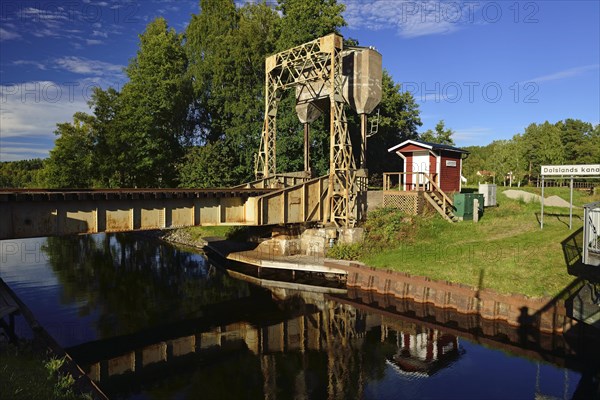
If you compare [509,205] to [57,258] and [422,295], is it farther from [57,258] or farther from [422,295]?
[57,258]

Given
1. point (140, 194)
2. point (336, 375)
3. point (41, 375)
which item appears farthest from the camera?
point (140, 194)

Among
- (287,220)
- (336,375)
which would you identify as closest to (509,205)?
(287,220)

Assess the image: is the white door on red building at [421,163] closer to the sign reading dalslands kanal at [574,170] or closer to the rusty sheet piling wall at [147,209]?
the sign reading dalslands kanal at [574,170]

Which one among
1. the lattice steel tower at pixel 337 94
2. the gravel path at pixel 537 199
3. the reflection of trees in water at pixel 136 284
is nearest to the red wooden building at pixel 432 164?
the lattice steel tower at pixel 337 94

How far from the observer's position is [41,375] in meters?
8.20

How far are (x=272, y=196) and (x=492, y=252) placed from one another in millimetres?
11622

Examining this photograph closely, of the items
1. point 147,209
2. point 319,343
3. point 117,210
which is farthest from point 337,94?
point 319,343

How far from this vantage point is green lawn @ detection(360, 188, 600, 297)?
1555 centimetres

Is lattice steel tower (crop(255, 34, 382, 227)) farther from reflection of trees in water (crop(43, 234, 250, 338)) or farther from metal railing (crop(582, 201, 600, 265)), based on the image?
metal railing (crop(582, 201, 600, 265))

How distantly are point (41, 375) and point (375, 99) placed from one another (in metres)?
22.6

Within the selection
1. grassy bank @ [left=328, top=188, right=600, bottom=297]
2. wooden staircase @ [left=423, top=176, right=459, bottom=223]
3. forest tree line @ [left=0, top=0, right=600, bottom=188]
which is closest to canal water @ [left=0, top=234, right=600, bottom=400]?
grassy bank @ [left=328, top=188, right=600, bottom=297]

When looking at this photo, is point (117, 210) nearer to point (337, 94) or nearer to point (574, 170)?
point (337, 94)

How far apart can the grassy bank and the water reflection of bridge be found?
1979mm

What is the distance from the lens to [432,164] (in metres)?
27.9
